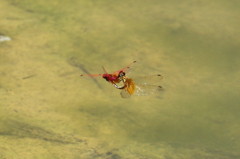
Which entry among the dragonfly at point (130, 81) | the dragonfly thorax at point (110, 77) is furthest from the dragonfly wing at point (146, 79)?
the dragonfly thorax at point (110, 77)

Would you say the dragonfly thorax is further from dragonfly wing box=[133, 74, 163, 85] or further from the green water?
the green water

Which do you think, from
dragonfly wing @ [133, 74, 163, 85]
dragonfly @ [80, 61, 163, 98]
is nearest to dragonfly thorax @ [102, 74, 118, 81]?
dragonfly @ [80, 61, 163, 98]

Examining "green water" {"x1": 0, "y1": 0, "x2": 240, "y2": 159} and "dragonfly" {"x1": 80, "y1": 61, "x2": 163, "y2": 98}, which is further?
"green water" {"x1": 0, "y1": 0, "x2": 240, "y2": 159}

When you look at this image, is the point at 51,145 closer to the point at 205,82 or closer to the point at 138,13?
the point at 205,82

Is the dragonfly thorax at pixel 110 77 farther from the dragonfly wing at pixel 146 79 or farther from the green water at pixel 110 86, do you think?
the green water at pixel 110 86

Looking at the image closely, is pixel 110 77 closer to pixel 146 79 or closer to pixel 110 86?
pixel 146 79

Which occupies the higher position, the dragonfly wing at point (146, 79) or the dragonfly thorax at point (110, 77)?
the dragonfly wing at point (146, 79)

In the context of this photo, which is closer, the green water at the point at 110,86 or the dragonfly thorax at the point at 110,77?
the dragonfly thorax at the point at 110,77

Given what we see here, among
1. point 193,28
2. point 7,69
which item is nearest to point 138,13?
point 193,28
